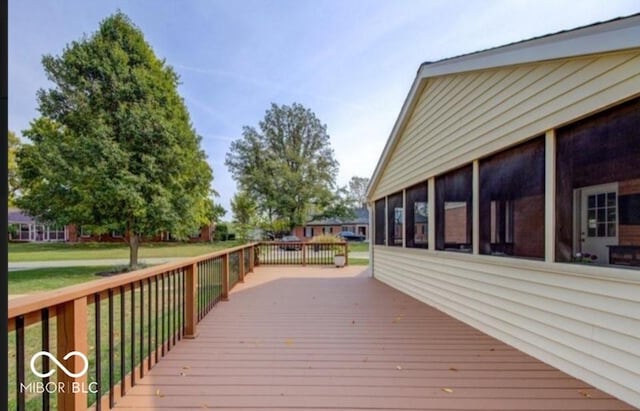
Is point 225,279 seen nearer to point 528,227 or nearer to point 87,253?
point 528,227

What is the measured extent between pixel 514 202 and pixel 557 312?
1.15 meters

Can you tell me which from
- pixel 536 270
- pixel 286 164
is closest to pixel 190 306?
pixel 536 270

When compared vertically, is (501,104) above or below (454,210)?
above

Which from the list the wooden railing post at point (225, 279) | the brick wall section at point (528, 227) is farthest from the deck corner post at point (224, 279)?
the brick wall section at point (528, 227)

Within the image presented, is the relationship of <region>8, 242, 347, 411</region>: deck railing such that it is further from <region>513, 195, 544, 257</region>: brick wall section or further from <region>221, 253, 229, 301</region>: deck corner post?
<region>513, 195, 544, 257</region>: brick wall section

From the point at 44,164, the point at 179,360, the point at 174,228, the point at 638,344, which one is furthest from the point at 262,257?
the point at 638,344

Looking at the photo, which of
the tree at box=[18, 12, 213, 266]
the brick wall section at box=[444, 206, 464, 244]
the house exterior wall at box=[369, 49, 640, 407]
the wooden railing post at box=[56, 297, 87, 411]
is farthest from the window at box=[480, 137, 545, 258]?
the tree at box=[18, 12, 213, 266]

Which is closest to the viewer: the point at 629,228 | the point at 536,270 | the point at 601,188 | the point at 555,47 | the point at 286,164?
the point at 629,228

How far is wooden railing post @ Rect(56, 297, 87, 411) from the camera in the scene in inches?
69.2

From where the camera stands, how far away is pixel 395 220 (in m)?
7.22

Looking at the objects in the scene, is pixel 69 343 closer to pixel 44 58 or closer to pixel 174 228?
pixel 174 228

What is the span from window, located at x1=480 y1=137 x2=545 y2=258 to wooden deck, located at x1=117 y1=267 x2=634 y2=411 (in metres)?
1.08

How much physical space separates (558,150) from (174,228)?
11001 mm

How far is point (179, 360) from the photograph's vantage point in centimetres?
301
